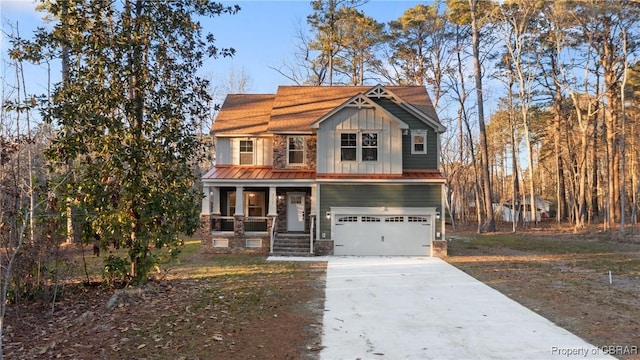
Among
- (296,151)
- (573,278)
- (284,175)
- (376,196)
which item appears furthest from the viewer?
(296,151)

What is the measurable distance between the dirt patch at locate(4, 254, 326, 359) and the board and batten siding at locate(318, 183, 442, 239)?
5.72m

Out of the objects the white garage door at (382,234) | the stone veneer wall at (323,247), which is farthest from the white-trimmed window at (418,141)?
the stone veneer wall at (323,247)

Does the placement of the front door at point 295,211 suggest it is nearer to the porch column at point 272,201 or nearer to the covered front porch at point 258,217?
the covered front porch at point 258,217

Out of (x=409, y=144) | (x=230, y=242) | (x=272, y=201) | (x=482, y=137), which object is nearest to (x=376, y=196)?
(x=409, y=144)

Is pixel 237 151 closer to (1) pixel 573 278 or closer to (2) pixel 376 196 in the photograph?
(2) pixel 376 196

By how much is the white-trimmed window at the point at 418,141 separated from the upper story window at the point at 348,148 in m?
2.76

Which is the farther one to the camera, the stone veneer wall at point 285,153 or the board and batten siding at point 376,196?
the stone veneer wall at point 285,153

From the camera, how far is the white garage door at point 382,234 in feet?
53.1

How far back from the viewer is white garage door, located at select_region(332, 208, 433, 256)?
1617 centimetres

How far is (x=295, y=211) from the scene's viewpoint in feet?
60.4

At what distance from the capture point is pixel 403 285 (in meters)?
10.4

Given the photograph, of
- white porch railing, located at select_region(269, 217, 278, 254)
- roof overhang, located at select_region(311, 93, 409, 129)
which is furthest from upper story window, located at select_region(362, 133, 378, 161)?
white porch railing, located at select_region(269, 217, 278, 254)

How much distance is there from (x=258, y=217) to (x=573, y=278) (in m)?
11.3

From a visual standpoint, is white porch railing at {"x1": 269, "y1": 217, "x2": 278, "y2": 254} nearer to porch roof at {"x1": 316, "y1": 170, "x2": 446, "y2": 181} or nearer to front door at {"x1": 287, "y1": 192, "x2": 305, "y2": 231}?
front door at {"x1": 287, "y1": 192, "x2": 305, "y2": 231}
